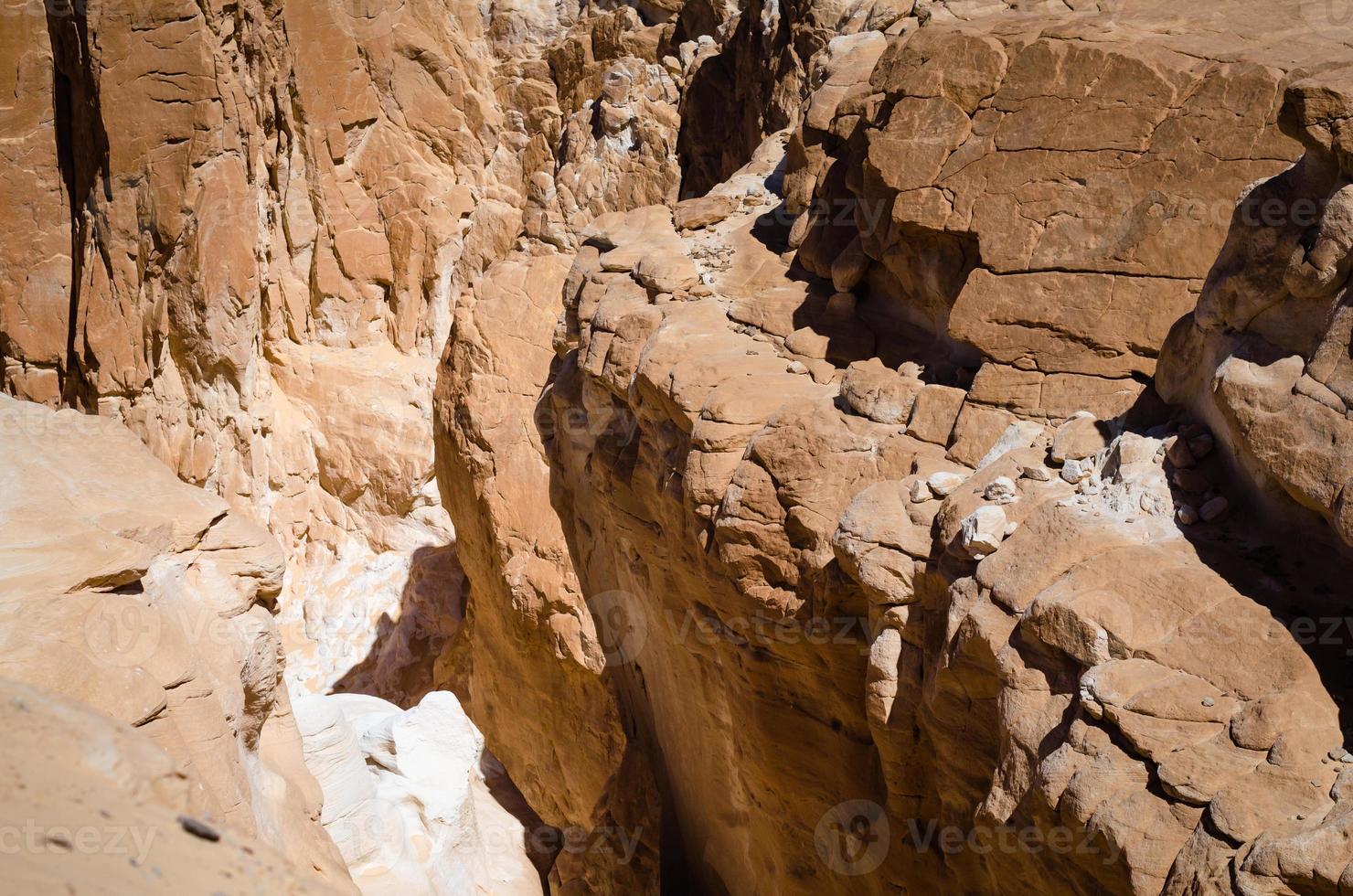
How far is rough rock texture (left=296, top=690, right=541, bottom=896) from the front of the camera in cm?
582

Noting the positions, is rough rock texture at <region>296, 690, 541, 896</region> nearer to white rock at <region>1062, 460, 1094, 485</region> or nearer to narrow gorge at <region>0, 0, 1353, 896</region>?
narrow gorge at <region>0, 0, 1353, 896</region>

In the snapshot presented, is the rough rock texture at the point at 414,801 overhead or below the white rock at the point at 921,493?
below

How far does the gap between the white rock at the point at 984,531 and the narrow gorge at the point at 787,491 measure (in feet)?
0.07

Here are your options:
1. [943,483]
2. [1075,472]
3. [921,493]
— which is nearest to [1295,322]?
[1075,472]

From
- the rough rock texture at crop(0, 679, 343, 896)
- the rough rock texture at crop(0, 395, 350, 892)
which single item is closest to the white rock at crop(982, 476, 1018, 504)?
the rough rock texture at crop(0, 395, 350, 892)

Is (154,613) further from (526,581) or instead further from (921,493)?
(526,581)

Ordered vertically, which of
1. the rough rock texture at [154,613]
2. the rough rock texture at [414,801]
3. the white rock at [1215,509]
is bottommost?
the rough rock texture at [414,801]

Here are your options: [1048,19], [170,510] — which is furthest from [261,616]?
[1048,19]

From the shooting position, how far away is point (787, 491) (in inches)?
199

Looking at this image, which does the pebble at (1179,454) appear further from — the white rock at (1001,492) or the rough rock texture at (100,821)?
the rough rock texture at (100,821)

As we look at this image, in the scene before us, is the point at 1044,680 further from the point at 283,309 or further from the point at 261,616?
the point at 283,309

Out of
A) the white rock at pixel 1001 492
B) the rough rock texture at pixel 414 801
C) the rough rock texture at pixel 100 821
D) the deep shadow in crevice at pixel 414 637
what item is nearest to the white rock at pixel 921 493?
the white rock at pixel 1001 492

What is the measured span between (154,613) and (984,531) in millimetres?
3252

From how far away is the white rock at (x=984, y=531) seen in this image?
13.0ft
